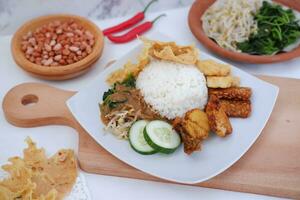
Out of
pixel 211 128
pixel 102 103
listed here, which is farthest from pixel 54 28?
pixel 211 128

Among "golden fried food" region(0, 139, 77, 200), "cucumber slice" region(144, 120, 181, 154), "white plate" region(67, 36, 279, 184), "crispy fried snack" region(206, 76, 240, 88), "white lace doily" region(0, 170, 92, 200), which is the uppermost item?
"crispy fried snack" region(206, 76, 240, 88)

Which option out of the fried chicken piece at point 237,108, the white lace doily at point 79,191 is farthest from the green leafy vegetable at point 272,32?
the white lace doily at point 79,191

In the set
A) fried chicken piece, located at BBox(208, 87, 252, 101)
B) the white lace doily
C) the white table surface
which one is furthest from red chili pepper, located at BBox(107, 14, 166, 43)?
the white lace doily

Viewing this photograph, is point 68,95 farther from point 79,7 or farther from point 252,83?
point 252,83

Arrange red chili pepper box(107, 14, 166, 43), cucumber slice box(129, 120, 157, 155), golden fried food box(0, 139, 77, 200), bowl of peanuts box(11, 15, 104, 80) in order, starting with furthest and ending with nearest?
red chili pepper box(107, 14, 166, 43) → bowl of peanuts box(11, 15, 104, 80) → cucumber slice box(129, 120, 157, 155) → golden fried food box(0, 139, 77, 200)

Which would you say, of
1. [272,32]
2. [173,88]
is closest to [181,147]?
[173,88]

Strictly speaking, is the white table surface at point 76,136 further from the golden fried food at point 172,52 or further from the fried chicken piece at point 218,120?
the golden fried food at point 172,52

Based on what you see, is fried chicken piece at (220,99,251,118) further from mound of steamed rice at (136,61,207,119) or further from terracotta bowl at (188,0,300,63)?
terracotta bowl at (188,0,300,63)
